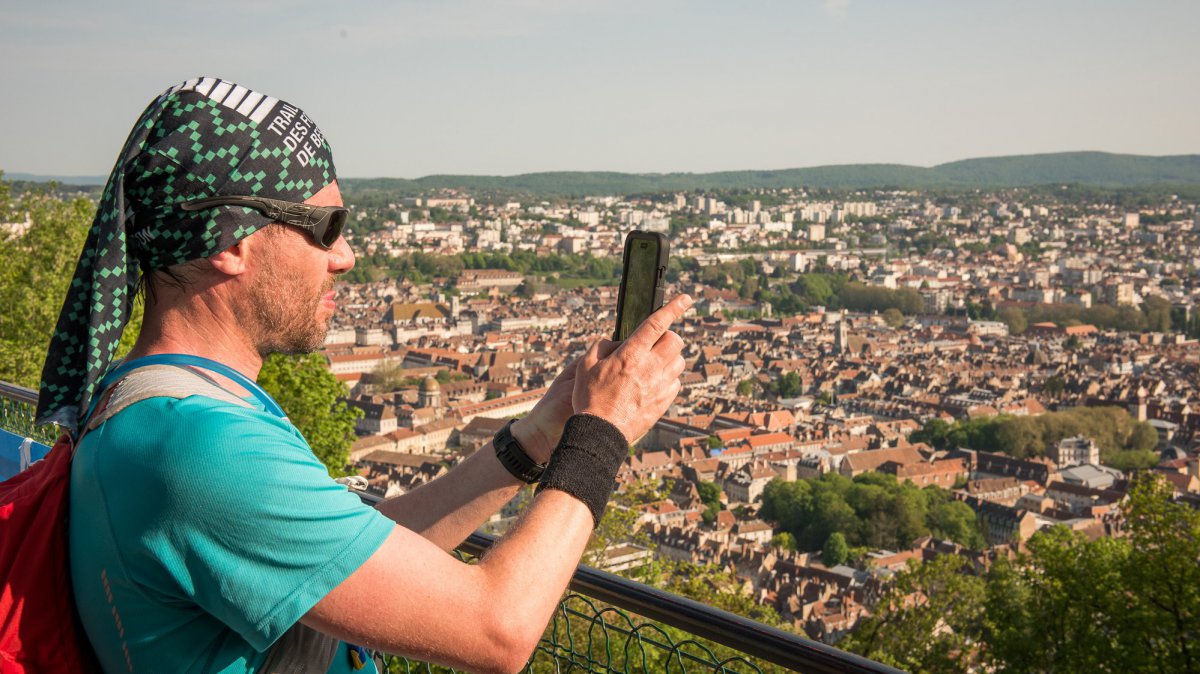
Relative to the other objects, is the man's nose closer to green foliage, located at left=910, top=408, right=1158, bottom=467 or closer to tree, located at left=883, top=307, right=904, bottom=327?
green foliage, located at left=910, top=408, right=1158, bottom=467

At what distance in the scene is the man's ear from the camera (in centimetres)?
102

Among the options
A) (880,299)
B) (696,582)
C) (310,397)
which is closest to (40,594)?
(696,582)

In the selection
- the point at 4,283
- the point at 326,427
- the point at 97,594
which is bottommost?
the point at 326,427

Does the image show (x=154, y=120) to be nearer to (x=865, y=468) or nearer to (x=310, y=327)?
(x=310, y=327)

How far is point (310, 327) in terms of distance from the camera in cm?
109

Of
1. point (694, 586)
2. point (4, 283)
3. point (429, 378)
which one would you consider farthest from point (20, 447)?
point (429, 378)

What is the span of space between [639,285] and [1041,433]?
4434cm

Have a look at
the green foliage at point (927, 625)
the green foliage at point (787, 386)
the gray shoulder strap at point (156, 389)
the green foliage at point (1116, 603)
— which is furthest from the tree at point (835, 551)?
the gray shoulder strap at point (156, 389)

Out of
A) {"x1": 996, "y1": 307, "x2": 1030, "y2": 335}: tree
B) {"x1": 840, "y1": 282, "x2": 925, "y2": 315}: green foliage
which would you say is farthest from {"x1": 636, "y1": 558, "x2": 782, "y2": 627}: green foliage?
{"x1": 840, "y1": 282, "x2": 925, "y2": 315}: green foliage

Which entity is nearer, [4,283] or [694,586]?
[694,586]

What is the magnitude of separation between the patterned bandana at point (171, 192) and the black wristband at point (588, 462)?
12.6 inches

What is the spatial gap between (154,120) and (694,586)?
30.3 ft

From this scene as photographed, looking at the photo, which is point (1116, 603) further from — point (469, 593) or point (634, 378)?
point (469, 593)

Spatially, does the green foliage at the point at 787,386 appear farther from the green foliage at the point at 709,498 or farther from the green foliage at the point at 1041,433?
the green foliage at the point at 709,498
